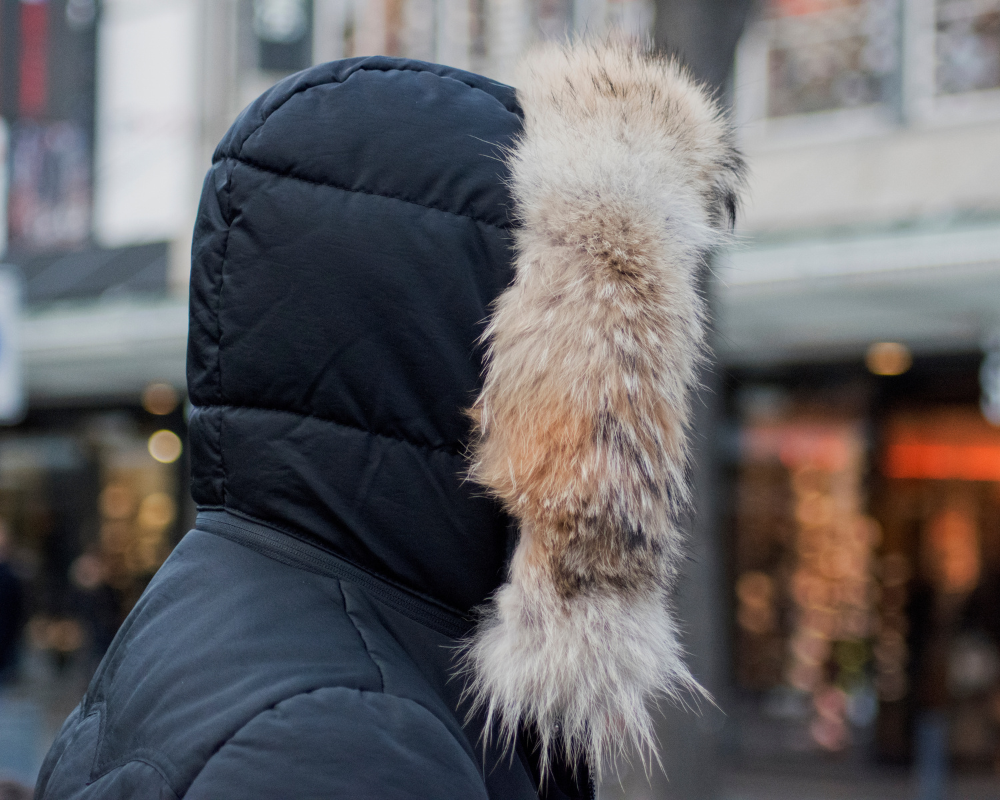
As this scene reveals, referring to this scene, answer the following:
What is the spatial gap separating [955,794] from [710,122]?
26.7 ft

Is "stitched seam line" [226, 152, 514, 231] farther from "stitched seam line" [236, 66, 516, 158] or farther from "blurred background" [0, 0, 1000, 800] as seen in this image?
"blurred background" [0, 0, 1000, 800]

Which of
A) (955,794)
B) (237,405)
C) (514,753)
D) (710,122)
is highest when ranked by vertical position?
(710,122)

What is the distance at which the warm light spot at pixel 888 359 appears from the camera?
9023 millimetres

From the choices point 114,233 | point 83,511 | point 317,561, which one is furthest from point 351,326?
point 83,511

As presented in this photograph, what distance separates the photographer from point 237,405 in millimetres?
1094

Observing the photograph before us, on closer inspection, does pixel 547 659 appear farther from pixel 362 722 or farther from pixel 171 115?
pixel 171 115

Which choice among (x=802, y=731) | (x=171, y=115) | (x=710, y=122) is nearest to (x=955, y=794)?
(x=802, y=731)

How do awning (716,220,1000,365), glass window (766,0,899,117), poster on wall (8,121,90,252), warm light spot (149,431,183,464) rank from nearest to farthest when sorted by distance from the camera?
awning (716,220,1000,365)
glass window (766,0,899,117)
poster on wall (8,121,90,252)
warm light spot (149,431,183,464)

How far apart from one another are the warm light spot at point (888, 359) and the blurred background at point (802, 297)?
2 centimetres

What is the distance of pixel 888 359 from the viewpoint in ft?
30.0

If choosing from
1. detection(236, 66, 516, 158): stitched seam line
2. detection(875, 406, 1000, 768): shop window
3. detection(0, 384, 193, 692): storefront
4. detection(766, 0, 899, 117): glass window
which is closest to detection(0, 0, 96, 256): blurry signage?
detection(0, 384, 193, 692): storefront

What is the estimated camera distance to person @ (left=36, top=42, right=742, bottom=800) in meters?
1.05

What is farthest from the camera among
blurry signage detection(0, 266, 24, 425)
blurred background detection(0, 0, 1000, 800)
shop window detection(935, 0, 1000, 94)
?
shop window detection(935, 0, 1000, 94)

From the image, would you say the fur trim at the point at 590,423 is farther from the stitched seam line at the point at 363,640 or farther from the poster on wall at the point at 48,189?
the poster on wall at the point at 48,189
